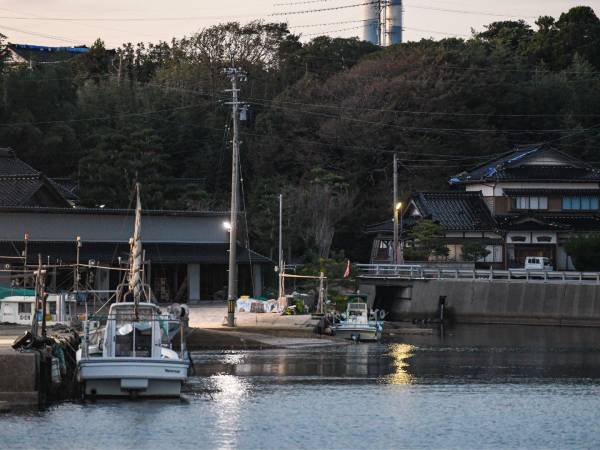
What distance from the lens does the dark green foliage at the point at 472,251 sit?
74.2 meters

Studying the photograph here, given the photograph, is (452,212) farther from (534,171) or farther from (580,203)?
(580,203)

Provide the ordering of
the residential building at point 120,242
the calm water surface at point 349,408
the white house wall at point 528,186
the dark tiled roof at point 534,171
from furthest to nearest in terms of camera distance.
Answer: the white house wall at point 528,186
the dark tiled roof at point 534,171
the residential building at point 120,242
the calm water surface at point 349,408

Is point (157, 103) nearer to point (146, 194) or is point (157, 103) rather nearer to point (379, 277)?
point (146, 194)

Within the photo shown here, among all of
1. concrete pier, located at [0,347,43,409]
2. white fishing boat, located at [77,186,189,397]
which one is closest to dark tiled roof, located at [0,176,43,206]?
white fishing boat, located at [77,186,189,397]

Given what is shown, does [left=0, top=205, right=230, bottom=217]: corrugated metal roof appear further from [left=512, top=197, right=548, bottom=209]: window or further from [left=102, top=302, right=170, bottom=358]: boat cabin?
[left=102, top=302, right=170, bottom=358]: boat cabin

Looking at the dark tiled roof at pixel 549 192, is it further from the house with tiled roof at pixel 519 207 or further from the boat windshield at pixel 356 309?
the boat windshield at pixel 356 309

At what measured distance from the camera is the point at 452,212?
78.8 meters

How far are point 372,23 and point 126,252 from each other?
249ft

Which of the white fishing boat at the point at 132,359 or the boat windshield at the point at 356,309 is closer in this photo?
the white fishing boat at the point at 132,359

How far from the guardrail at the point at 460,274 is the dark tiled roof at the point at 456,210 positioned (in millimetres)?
7028

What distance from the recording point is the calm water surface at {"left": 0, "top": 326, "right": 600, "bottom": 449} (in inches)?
1125

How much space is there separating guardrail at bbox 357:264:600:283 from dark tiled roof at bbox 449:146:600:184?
1197 centimetres

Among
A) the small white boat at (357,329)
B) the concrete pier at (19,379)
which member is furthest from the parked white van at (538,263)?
the concrete pier at (19,379)

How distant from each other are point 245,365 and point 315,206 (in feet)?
118
